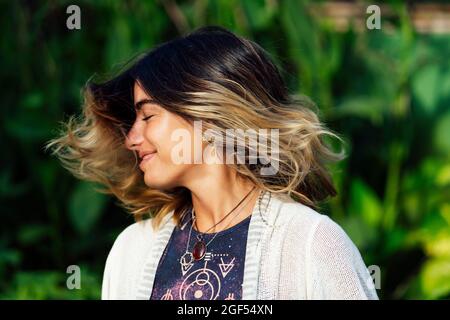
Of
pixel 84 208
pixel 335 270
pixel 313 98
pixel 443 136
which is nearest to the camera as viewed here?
pixel 335 270

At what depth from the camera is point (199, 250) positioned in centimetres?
201

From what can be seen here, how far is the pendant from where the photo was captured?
1998mm

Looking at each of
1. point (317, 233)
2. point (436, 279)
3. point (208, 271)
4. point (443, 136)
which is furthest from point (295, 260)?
point (443, 136)

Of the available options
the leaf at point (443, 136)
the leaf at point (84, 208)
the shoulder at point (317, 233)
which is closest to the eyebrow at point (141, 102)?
the shoulder at point (317, 233)

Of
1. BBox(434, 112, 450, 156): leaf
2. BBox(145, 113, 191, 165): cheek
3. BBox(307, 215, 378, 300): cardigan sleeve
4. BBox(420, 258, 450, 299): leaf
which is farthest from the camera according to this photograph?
BBox(434, 112, 450, 156): leaf

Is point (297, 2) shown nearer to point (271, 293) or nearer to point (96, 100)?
point (96, 100)

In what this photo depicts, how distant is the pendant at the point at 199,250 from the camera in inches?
78.7

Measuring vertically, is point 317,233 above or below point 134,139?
below

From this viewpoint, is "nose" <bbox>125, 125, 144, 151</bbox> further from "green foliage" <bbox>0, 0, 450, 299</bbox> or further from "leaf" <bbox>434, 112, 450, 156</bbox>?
"leaf" <bbox>434, 112, 450, 156</bbox>

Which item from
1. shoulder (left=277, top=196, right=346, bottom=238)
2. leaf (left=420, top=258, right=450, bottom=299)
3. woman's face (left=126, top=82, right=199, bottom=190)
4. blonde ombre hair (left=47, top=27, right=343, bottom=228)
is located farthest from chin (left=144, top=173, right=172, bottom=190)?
leaf (left=420, top=258, right=450, bottom=299)

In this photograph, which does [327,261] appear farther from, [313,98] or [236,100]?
[313,98]

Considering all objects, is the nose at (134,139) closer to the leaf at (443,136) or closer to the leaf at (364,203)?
the leaf at (364,203)

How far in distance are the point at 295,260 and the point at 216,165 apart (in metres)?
0.34
